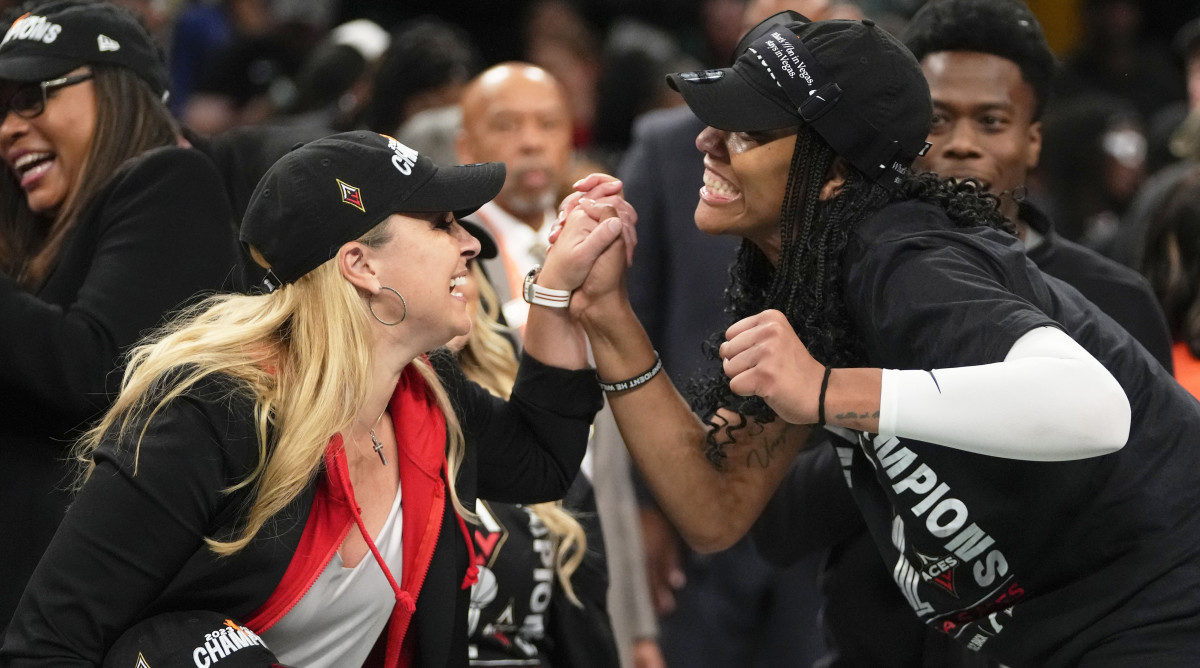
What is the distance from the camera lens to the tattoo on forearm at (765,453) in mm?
2766

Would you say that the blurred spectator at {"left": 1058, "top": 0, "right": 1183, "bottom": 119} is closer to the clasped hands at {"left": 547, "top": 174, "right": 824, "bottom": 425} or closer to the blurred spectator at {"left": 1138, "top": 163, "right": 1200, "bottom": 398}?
the blurred spectator at {"left": 1138, "top": 163, "right": 1200, "bottom": 398}

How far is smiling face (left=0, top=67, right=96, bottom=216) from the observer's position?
9.57ft

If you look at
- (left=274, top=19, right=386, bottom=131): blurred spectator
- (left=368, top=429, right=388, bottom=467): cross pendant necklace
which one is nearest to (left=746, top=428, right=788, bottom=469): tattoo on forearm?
(left=368, top=429, right=388, bottom=467): cross pendant necklace

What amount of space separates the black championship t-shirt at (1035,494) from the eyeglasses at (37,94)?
5.35ft

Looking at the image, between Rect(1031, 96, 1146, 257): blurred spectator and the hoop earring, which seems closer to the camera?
the hoop earring

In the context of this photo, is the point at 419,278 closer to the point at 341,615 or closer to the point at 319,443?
the point at 319,443

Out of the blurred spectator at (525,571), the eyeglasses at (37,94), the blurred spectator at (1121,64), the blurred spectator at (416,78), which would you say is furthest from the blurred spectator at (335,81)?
the blurred spectator at (1121,64)

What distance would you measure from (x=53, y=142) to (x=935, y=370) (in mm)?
1883

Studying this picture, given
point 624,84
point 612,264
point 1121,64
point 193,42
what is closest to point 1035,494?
point 612,264

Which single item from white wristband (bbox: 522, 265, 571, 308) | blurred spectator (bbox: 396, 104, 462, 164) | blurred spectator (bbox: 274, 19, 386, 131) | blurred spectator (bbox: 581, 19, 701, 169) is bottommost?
blurred spectator (bbox: 581, 19, 701, 169)

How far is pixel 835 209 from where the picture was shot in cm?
244

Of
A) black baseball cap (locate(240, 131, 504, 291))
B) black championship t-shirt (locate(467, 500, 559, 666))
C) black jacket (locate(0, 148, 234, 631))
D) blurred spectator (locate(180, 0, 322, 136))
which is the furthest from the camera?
blurred spectator (locate(180, 0, 322, 136))

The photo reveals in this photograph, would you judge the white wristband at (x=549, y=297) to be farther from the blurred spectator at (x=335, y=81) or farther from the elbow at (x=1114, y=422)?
the blurred spectator at (x=335, y=81)

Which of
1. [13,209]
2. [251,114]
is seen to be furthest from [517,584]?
[251,114]
